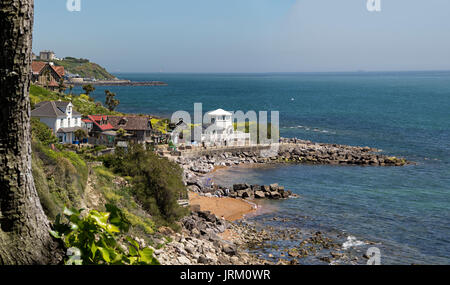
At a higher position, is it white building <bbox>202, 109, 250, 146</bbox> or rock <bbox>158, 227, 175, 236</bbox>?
white building <bbox>202, 109, 250, 146</bbox>

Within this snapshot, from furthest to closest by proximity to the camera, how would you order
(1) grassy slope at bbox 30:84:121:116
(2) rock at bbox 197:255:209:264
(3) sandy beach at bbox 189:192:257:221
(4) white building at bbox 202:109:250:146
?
(1) grassy slope at bbox 30:84:121:116 → (4) white building at bbox 202:109:250:146 → (3) sandy beach at bbox 189:192:257:221 → (2) rock at bbox 197:255:209:264

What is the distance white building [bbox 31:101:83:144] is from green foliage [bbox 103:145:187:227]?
22.0m

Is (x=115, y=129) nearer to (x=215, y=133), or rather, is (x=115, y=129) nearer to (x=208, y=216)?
(x=215, y=133)

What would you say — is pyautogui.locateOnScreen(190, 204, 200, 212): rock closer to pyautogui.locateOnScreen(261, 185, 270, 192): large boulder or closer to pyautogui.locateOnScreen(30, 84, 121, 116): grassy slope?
pyautogui.locateOnScreen(261, 185, 270, 192): large boulder

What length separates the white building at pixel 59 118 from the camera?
4694cm

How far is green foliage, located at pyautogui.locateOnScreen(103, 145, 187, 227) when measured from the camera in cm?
2481

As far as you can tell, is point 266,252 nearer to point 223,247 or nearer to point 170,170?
point 223,247

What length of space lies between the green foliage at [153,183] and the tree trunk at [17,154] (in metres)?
18.5

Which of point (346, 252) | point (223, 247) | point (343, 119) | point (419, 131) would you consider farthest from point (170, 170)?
point (343, 119)

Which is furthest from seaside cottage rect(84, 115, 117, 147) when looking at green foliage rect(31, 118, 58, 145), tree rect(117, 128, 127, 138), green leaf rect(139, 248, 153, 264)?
green leaf rect(139, 248, 153, 264)

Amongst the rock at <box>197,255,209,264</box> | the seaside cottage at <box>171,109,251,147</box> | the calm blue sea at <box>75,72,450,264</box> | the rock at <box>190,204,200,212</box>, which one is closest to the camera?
the rock at <box>197,255,209,264</box>

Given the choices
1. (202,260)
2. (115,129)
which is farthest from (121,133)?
(202,260)

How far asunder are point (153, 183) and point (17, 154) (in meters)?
20.9
